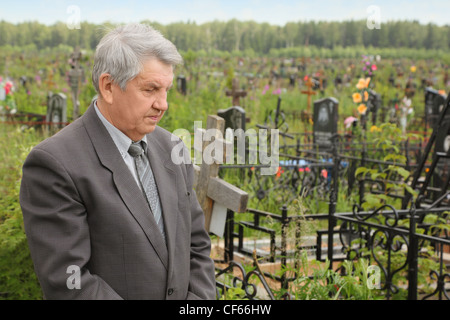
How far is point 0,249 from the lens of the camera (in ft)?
10.5

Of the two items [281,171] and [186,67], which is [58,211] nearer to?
[281,171]

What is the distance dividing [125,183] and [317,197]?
5.65m

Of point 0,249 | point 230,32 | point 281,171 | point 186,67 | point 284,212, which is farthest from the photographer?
point 230,32

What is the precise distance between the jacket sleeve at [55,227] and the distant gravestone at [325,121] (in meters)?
8.43

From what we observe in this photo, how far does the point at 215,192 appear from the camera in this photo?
9.46 feet

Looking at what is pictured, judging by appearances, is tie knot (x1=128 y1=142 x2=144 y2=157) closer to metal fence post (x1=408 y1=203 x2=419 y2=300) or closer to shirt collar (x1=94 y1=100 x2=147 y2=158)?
shirt collar (x1=94 y1=100 x2=147 y2=158)

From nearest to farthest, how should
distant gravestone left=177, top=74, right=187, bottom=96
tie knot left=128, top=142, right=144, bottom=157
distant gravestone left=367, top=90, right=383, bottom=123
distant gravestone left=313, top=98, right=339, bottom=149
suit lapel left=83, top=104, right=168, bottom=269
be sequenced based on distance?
suit lapel left=83, top=104, right=168, bottom=269 → tie knot left=128, top=142, right=144, bottom=157 → distant gravestone left=313, top=98, right=339, bottom=149 → distant gravestone left=367, top=90, right=383, bottom=123 → distant gravestone left=177, top=74, right=187, bottom=96

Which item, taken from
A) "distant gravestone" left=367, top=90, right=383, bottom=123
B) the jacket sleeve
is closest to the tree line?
"distant gravestone" left=367, top=90, right=383, bottom=123

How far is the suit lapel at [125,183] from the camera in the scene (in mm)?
1534

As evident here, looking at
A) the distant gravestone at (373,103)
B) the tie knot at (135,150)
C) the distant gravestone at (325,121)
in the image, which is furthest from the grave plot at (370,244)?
the distant gravestone at (373,103)

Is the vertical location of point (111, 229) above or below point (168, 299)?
above

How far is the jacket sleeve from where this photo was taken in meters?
1.42

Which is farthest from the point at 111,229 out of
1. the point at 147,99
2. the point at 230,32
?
the point at 230,32

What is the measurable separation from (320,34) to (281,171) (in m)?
37.5
